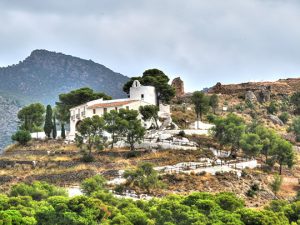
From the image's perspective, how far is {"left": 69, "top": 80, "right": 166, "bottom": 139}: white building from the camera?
8875cm

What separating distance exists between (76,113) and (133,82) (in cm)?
1090

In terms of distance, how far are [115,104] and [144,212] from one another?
39.7 meters

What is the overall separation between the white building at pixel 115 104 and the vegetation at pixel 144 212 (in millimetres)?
35584

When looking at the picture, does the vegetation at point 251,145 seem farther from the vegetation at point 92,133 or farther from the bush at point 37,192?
the bush at point 37,192

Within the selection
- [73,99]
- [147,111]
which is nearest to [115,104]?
[147,111]

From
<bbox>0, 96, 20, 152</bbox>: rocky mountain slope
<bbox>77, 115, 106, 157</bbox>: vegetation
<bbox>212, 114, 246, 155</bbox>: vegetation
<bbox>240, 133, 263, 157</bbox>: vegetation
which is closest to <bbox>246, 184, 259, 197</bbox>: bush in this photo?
<bbox>240, 133, 263, 157</bbox>: vegetation

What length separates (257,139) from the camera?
3241 inches

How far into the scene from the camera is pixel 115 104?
3504 inches

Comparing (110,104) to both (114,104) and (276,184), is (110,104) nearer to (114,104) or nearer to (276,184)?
(114,104)

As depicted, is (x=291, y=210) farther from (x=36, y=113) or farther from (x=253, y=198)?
(x=36, y=113)

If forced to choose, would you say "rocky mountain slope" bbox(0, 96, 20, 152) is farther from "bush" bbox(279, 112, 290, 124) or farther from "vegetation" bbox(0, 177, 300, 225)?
"vegetation" bbox(0, 177, 300, 225)

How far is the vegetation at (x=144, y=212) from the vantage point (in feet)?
152

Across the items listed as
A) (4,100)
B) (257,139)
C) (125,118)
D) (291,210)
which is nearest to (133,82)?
(125,118)

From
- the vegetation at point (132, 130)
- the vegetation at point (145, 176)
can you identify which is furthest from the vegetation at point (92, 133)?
the vegetation at point (145, 176)
